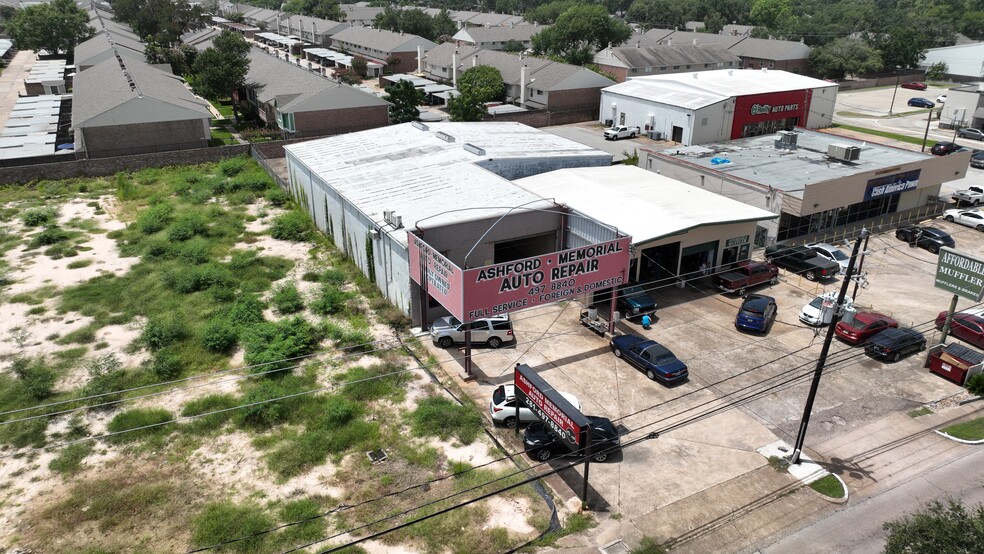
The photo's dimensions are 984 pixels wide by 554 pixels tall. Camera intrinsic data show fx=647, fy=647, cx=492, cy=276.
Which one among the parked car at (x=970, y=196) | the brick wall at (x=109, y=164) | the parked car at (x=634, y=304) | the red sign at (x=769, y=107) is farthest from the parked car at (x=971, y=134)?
the brick wall at (x=109, y=164)

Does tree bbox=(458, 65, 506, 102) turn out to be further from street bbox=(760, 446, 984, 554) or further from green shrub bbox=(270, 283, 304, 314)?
street bbox=(760, 446, 984, 554)

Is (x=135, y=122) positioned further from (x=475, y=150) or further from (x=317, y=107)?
(x=475, y=150)

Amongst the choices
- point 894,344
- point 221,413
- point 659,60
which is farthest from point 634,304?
point 659,60

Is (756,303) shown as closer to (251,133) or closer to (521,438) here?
(521,438)

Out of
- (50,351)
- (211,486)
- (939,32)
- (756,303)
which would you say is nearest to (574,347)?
(756,303)

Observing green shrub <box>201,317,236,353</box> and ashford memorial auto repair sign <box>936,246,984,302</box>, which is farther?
green shrub <box>201,317,236,353</box>

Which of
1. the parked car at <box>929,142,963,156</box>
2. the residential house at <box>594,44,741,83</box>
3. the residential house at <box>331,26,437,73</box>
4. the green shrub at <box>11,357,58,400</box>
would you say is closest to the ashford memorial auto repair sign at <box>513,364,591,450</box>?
the green shrub at <box>11,357,58,400</box>

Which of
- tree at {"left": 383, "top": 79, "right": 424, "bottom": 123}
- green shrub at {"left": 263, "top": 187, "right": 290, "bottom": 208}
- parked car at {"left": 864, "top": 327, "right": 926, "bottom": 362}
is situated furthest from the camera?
tree at {"left": 383, "top": 79, "right": 424, "bottom": 123}
